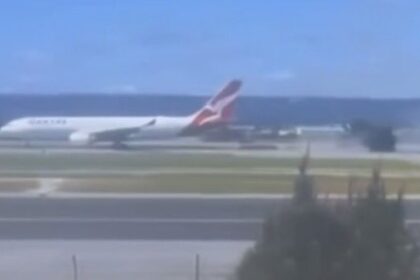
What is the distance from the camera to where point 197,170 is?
189 ft

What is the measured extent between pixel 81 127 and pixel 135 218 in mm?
58574

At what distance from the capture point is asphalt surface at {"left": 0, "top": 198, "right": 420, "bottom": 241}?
1208 inches

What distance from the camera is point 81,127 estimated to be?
9262cm

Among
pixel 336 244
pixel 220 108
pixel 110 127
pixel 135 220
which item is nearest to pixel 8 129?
pixel 110 127

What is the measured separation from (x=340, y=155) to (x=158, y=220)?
41.7 metres

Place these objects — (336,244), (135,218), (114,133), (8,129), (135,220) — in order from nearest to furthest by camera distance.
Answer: (336,244)
(135,220)
(135,218)
(114,133)
(8,129)

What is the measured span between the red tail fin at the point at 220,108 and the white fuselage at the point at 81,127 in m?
0.93

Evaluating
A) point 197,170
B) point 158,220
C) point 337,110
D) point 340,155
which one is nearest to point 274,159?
point 340,155

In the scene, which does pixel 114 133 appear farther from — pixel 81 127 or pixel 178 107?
pixel 178 107

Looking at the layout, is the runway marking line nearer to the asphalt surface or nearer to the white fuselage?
the asphalt surface

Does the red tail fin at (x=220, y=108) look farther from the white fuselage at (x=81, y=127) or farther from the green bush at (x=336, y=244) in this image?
the green bush at (x=336, y=244)

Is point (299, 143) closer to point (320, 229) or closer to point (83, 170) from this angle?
point (83, 170)

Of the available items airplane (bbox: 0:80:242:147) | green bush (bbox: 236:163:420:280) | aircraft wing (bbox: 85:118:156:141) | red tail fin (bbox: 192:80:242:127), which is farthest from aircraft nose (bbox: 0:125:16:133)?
green bush (bbox: 236:163:420:280)

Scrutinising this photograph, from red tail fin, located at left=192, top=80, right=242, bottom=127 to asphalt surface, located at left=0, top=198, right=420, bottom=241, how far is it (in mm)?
53096
